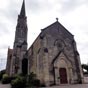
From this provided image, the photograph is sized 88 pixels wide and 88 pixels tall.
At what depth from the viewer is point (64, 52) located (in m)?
23.1

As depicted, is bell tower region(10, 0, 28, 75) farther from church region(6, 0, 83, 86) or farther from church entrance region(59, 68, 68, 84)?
church entrance region(59, 68, 68, 84)

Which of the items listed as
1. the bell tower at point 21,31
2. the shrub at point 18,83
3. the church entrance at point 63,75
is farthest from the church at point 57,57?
the bell tower at point 21,31

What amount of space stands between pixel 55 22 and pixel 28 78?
A: 12863mm

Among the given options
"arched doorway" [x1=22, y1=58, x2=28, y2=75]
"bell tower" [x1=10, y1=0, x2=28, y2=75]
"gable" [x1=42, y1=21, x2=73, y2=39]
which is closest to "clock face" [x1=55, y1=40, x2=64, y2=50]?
"gable" [x1=42, y1=21, x2=73, y2=39]

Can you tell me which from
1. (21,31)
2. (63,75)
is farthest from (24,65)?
(63,75)

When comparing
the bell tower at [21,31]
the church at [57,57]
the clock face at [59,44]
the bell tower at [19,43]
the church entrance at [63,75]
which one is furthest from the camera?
the bell tower at [21,31]

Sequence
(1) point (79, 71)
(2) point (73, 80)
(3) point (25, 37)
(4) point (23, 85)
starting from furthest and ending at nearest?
1. (3) point (25, 37)
2. (1) point (79, 71)
3. (2) point (73, 80)
4. (4) point (23, 85)

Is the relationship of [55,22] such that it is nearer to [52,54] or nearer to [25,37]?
[52,54]

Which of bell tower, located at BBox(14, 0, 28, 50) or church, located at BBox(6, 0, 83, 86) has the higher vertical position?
bell tower, located at BBox(14, 0, 28, 50)

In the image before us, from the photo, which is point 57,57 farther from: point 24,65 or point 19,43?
point 19,43

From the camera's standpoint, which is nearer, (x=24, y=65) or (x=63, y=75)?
(x=63, y=75)

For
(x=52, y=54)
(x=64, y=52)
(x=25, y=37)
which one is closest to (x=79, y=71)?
(x=64, y=52)

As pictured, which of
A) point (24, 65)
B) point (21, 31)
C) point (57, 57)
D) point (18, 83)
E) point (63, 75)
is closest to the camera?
point (18, 83)

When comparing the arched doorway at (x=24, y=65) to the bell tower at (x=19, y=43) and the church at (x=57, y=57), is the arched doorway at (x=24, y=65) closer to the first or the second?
the bell tower at (x=19, y=43)
